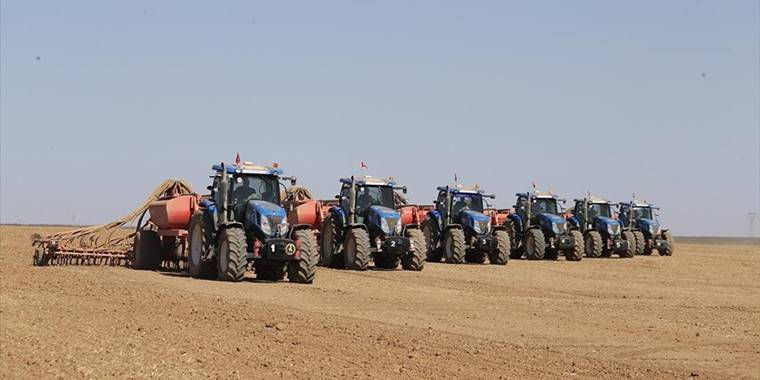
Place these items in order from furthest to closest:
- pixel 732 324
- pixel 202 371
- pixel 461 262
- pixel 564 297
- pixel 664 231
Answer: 1. pixel 664 231
2. pixel 461 262
3. pixel 564 297
4. pixel 732 324
5. pixel 202 371

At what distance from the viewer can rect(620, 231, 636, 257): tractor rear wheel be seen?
3250 centimetres

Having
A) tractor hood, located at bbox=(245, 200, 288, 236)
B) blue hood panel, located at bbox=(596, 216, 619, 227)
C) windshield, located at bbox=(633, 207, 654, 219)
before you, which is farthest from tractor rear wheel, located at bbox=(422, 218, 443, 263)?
windshield, located at bbox=(633, 207, 654, 219)

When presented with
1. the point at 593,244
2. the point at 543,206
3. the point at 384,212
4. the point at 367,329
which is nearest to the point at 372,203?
the point at 384,212

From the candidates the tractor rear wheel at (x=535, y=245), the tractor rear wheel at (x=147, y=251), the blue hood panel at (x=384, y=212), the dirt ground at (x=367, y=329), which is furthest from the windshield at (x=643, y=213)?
the tractor rear wheel at (x=147, y=251)

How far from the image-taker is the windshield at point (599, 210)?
3350 cm

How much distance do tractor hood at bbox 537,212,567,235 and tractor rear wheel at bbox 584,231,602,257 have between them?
88.7 inches

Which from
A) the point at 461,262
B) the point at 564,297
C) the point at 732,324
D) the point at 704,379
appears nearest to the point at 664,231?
the point at 461,262

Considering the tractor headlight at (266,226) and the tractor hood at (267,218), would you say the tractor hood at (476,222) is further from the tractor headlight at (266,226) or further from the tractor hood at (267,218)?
the tractor headlight at (266,226)

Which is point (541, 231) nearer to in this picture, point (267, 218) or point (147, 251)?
point (147, 251)

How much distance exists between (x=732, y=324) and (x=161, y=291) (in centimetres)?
830

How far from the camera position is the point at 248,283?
16.8m

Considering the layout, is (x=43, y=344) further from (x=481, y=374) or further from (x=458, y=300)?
(x=458, y=300)

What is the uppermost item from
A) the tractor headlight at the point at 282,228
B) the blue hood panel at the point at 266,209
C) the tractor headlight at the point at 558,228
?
the blue hood panel at the point at 266,209

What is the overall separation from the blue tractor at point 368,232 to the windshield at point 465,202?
4534mm
